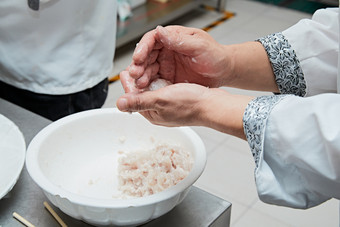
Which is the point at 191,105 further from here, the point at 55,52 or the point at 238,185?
the point at 238,185

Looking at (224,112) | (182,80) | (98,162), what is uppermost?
(224,112)

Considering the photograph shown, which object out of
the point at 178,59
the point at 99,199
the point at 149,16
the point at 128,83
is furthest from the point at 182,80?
the point at 149,16

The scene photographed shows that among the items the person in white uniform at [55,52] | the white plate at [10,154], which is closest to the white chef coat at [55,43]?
the person in white uniform at [55,52]

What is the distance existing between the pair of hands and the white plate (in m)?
0.29

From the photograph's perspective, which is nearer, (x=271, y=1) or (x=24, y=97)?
(x=24, y=97)

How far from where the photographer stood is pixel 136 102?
1020 millimetres

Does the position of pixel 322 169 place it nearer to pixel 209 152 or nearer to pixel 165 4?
pixel 209 152

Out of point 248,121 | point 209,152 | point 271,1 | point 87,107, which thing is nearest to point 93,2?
point 87,107

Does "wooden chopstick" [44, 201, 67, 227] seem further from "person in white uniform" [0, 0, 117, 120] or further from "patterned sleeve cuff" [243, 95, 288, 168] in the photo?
"person in white uniform" [0, 0, 117, 120]

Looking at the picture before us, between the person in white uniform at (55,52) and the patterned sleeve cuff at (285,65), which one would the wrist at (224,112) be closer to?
the patterned sleeve cuff at (285,65)

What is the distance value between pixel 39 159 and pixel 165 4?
10.3 ft

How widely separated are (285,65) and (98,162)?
0.60 metres

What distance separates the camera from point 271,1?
4.60 m

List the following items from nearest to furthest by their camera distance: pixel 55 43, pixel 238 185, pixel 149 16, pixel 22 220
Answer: pixel 22 220, pixel 55 43, pixel 238 185, pixel 149 16
